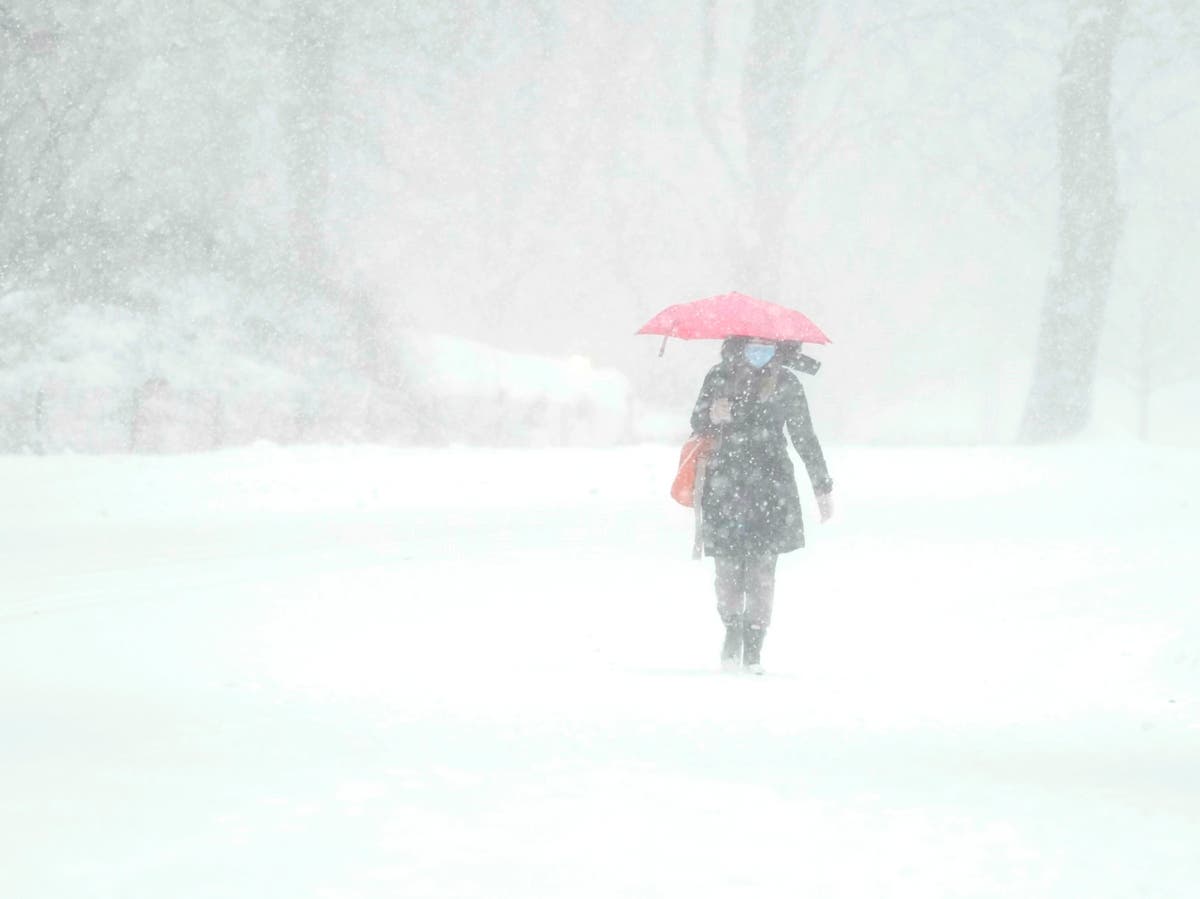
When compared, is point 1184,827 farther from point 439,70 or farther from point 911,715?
point 439,70

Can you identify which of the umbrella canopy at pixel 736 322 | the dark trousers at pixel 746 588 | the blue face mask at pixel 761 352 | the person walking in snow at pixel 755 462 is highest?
the umbrella canopy at pixel 736 322

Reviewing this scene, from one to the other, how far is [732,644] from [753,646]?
0.12 meters

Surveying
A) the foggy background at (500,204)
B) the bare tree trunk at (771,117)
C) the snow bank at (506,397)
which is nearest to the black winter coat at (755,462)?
the foggy background at (500,204)

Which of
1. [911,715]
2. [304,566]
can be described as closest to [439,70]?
[304,566]

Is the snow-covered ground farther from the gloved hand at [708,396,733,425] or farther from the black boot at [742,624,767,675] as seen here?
the gloved hand at [708,396,733,425]

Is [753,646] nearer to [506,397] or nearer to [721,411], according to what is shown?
[721,411]

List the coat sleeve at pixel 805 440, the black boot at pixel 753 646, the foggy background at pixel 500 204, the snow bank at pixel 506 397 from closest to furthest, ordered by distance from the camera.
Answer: the coat sleeve at pixel 805 440 → the black boot at pixel 753 646 → the foggy background at pixel 500 204 → the snow bank at pixel 506 397

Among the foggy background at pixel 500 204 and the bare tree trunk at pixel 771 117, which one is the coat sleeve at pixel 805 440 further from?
the bare tree trunk at pixel 771 117

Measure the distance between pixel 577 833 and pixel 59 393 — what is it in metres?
19.5

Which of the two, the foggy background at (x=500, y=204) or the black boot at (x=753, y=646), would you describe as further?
the foggy background at (x=500, y=204)

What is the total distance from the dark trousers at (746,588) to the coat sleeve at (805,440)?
0.45 meters

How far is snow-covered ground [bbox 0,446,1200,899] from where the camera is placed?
4527 millimetres

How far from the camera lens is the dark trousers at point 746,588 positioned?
26.0 ft

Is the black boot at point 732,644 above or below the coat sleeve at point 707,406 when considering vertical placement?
below
